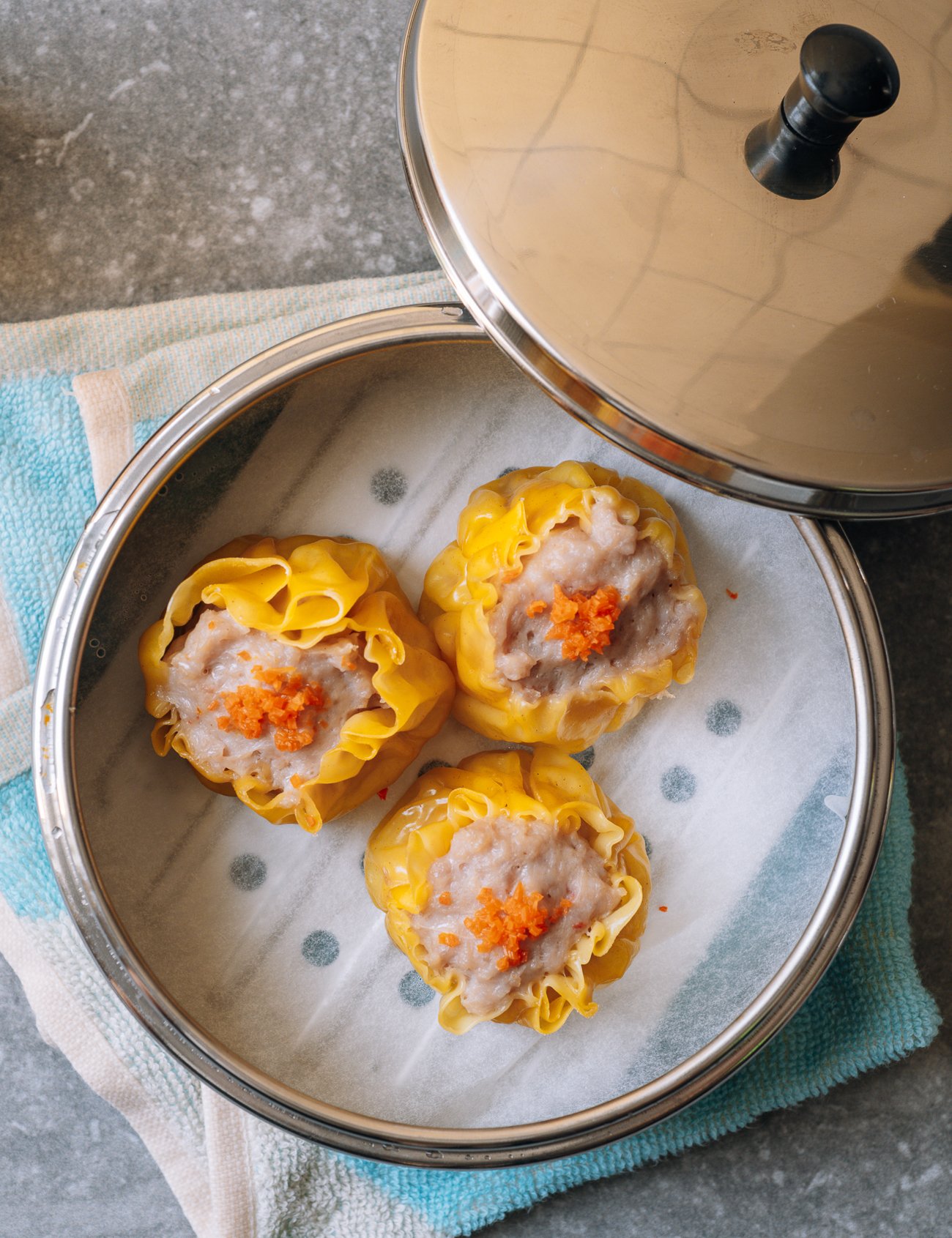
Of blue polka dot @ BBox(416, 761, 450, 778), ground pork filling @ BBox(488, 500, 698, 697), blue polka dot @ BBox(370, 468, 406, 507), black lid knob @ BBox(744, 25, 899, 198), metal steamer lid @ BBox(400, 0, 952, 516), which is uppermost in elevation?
black lid knob @ BBox(744, 25, 899, 198)

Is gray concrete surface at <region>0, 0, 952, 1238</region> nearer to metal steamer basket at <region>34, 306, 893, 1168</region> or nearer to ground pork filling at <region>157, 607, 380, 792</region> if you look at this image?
metal steamer basket at <region>34, 306, 893, 1168</region>

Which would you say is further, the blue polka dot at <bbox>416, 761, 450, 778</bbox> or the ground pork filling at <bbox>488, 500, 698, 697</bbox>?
the blue polka dot at <bbox>416, 761, 450, 778</bbox>

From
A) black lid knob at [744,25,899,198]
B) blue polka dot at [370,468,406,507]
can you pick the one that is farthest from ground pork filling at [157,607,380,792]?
black lid knob at [744,25,899,198]

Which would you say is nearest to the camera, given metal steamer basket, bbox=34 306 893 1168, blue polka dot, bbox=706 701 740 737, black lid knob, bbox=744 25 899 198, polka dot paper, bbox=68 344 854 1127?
black lid knob, bbox=744 25 899 198

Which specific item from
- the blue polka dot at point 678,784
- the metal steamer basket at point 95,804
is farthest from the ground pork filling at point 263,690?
the blue polka dot at point 678,784

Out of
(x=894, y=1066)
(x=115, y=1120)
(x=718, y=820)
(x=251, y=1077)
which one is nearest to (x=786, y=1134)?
(x=894, y=1066)

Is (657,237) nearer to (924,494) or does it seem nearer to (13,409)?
(924,494)

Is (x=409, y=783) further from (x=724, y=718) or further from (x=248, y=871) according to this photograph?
(x=724, y=718)
